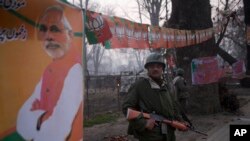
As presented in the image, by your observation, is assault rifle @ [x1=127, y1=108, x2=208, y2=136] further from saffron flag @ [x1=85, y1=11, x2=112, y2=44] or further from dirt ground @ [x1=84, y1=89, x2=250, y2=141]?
dirt ground @ [x1=84, y1=89, x2=250, y2=141]

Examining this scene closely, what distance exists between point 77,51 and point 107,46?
125 inches

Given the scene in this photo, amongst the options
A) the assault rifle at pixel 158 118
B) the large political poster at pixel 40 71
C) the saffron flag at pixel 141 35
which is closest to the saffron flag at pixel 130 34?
the saffron flag at pixel 141 35

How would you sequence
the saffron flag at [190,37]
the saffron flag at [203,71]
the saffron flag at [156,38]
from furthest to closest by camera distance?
the saffron flag at [203,71], the saffron flag at [190,37], the saffron flag at [156,38]

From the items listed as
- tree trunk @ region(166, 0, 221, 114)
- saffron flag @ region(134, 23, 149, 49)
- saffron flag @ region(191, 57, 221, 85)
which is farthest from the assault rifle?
tree trunk @ region(166, 0, 221, 114)

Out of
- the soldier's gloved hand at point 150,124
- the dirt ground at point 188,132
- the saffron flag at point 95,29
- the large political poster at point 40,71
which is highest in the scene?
the saffron flag at point 95,29

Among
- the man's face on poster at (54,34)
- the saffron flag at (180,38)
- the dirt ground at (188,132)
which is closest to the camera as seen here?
the man's face on poster at (54,34)

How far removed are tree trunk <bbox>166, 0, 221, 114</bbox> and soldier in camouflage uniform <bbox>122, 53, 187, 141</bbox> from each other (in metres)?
10.5

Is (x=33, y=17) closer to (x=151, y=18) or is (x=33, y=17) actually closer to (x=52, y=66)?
(x=52, y=66)

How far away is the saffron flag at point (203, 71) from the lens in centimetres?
1534

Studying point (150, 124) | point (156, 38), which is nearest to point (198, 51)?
point (156, 38)

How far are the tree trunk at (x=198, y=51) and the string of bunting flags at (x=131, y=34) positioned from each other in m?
0.49

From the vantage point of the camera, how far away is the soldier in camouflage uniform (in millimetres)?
4965

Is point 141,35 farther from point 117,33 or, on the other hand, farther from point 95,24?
point 95,24

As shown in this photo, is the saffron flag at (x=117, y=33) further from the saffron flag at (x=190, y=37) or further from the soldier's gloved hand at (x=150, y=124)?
the saffron flag at (x=190, y=37)
